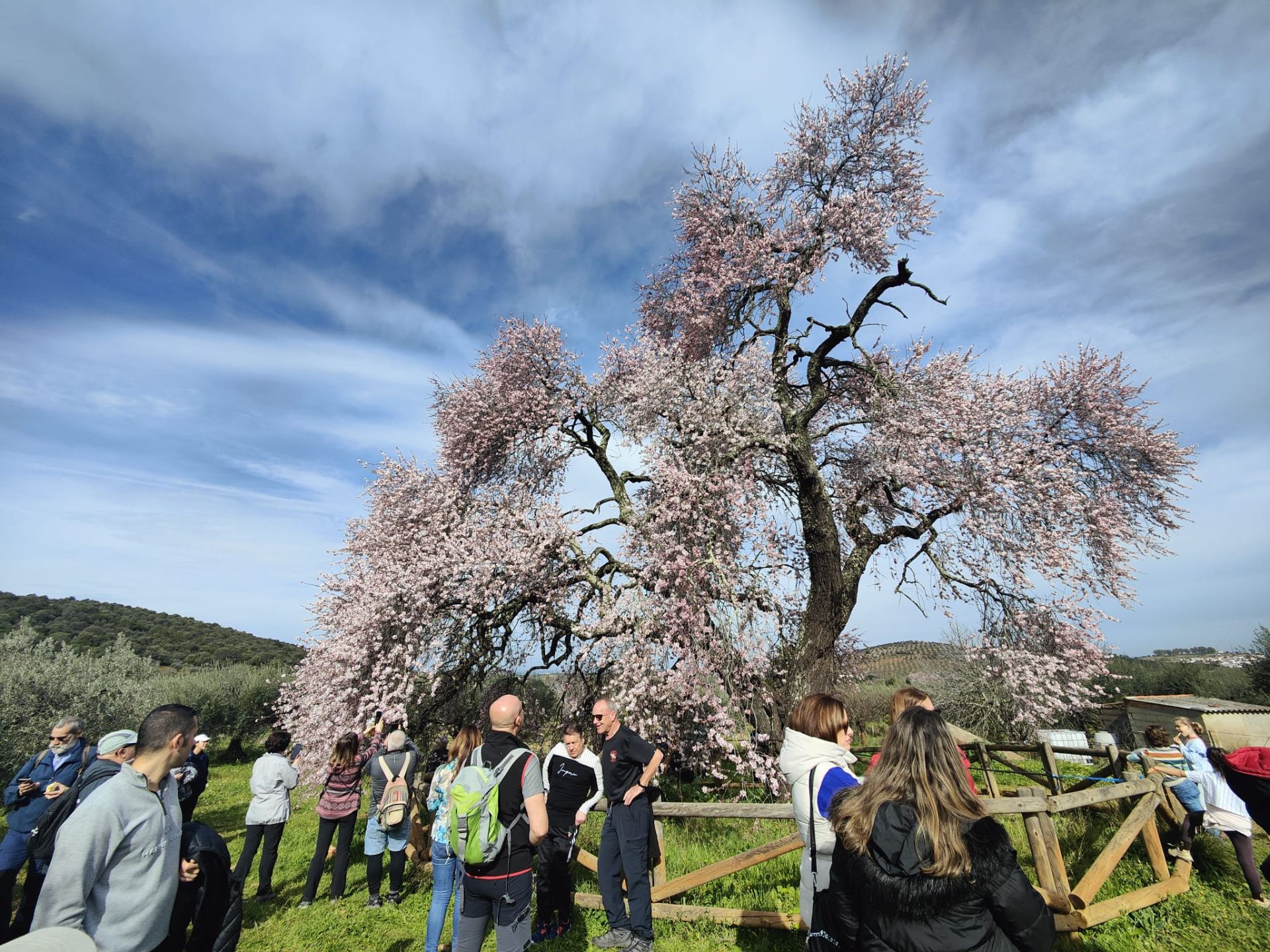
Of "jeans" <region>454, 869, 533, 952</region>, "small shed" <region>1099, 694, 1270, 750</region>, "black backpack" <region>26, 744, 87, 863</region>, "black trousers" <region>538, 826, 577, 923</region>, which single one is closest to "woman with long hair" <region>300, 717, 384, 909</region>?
"black backpack" <region>26, 744, 87, 863</region>

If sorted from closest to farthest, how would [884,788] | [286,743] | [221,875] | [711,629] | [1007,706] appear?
[884,788], [221,875], [286,743], [711,629], [1007,706]

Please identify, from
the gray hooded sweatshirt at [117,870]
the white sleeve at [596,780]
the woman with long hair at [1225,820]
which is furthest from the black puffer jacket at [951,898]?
the woman with long hair at [1225,820]

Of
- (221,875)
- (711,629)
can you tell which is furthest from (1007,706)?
(221,875)

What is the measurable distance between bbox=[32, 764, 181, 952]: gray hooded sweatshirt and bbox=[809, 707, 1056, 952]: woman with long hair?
10.8ft

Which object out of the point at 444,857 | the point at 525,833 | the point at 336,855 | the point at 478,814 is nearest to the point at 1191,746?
the point at 525,833

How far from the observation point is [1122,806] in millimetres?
7852

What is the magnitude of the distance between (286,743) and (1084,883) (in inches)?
344

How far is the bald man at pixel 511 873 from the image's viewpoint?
12.6 feet

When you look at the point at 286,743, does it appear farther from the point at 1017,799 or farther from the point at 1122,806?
the point at 1122,806

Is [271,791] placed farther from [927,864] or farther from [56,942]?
[927,864]

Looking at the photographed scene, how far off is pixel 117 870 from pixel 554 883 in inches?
166

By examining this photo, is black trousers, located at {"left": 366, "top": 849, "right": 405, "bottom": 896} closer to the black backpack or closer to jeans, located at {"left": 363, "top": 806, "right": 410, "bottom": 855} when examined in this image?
jeans, located at {"left": 363, "top": 806, "right": 410, "bottom": 855}

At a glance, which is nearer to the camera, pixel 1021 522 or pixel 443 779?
pixel 443 779

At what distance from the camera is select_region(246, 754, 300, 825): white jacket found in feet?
22.1
